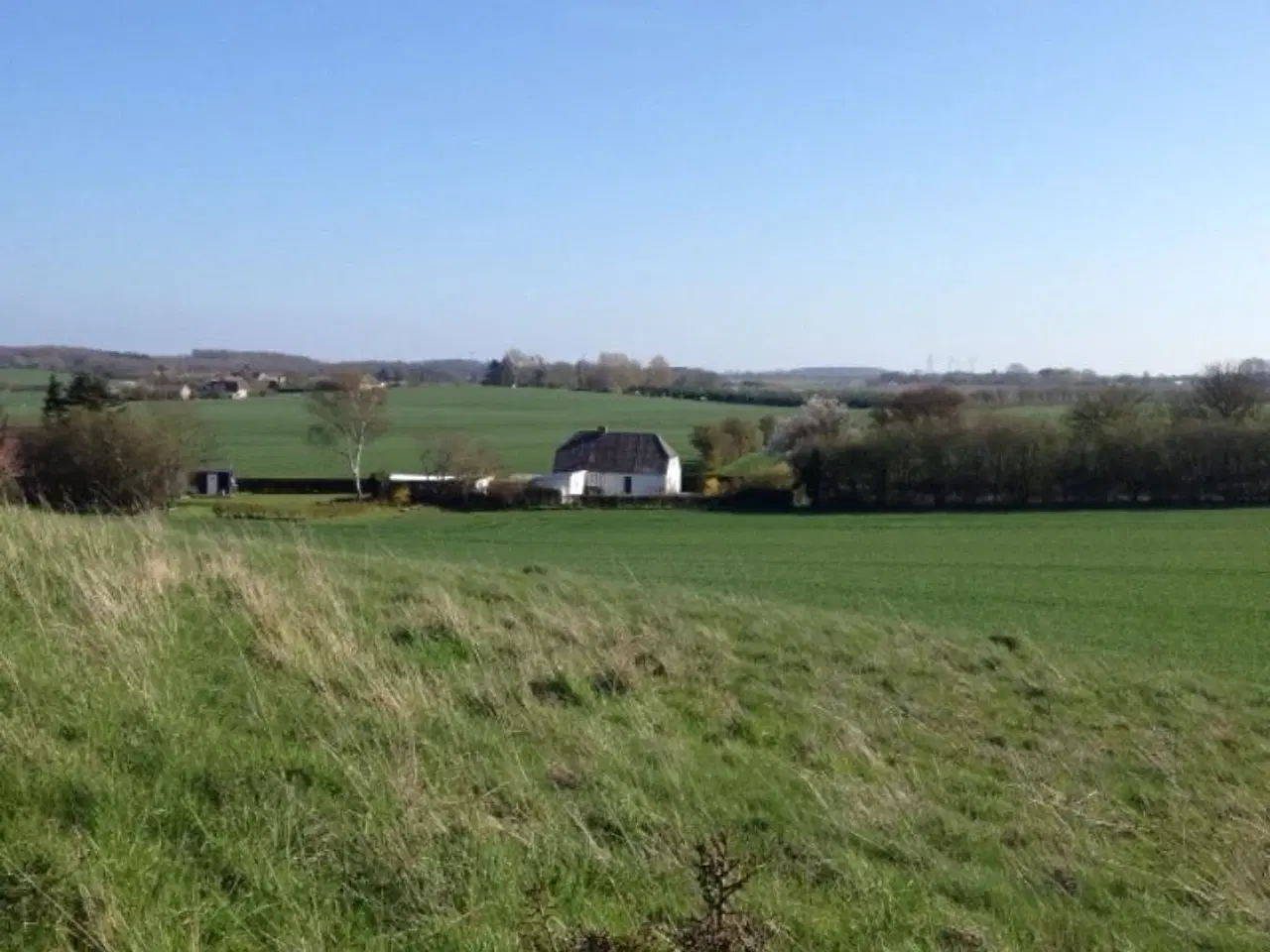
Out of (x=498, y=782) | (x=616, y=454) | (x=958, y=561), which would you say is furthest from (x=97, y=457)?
(x=616, y=454)

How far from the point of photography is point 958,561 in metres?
43.8

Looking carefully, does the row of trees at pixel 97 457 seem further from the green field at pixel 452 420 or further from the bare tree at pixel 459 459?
the green field at pixel 452 420

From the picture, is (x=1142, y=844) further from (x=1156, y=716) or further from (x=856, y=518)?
(x=856, y=518)

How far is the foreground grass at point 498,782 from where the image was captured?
4.52 m

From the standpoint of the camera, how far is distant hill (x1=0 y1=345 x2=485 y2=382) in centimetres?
11804

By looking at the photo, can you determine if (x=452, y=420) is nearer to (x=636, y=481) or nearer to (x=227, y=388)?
(x=227, y=388)

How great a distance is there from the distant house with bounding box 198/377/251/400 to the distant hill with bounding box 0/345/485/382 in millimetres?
3363

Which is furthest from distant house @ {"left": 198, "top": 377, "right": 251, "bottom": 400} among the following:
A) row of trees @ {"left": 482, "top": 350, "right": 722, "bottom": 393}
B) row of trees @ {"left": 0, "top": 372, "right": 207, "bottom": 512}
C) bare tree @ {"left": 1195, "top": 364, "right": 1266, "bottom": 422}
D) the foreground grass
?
the foreground grass

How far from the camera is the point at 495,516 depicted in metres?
63.2

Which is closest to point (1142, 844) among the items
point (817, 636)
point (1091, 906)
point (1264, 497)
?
point (1091, 906)

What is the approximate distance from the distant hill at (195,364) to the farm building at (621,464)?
67.0 ft

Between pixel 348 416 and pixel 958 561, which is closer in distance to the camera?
pixel 958 561

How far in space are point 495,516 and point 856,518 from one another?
693 inches

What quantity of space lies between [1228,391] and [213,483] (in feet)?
189
